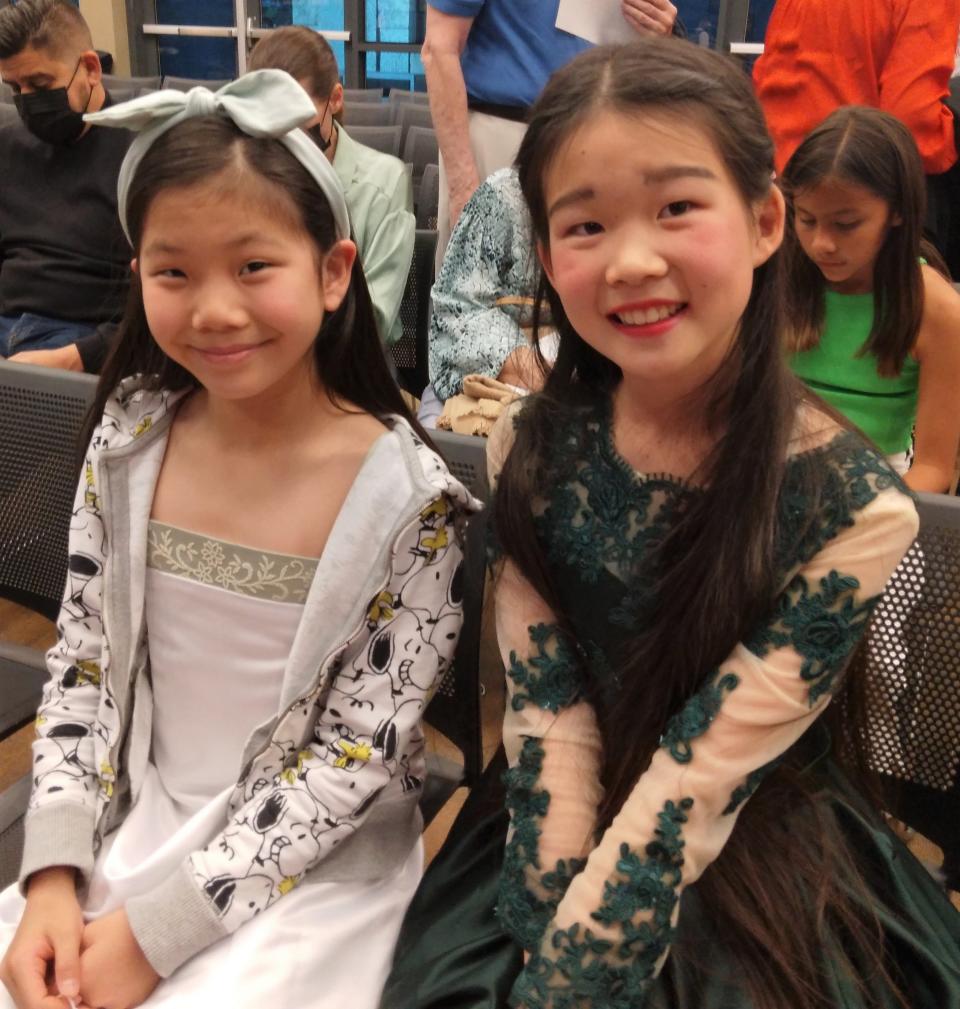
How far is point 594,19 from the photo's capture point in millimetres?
2061

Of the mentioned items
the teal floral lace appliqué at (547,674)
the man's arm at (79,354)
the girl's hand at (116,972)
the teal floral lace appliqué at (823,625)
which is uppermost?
the teal floral lace appliqué at (823,625)

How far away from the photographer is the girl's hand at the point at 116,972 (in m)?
0.90

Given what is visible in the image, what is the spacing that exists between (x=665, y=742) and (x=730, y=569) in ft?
0.56

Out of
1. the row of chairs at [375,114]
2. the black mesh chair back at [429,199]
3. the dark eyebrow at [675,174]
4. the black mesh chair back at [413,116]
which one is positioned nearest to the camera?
the dark eyebrow at [675,174]

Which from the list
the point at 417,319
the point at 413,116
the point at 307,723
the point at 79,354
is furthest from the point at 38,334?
the point at 413,116

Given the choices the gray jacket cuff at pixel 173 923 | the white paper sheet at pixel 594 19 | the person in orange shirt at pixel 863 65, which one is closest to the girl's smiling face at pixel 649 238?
the gray jacket cuff at pixel 173 923

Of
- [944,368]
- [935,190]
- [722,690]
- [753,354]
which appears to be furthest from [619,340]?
[935,190]

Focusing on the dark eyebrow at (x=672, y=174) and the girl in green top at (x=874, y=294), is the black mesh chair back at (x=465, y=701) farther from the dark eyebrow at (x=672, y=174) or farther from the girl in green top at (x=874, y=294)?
the girl in green top at (x=874, y=294)

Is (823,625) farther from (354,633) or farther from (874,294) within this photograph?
(874,294)

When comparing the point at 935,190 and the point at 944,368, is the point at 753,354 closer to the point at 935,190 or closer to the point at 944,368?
the point at 944,368

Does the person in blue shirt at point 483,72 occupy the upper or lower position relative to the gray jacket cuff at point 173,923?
upper

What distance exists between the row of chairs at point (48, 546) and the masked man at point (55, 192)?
2.80 feet

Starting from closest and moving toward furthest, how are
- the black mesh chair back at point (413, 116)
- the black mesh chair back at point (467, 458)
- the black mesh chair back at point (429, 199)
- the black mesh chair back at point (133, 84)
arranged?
the black mesh chair back at point (467, 458) < the black mesh chair back at point (429, 199) < the black mesh chair back at point (413, 116) < the black mesh chair back at point (133, 84)

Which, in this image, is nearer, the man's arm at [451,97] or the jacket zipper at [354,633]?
the jacket zipper at [354,633]
